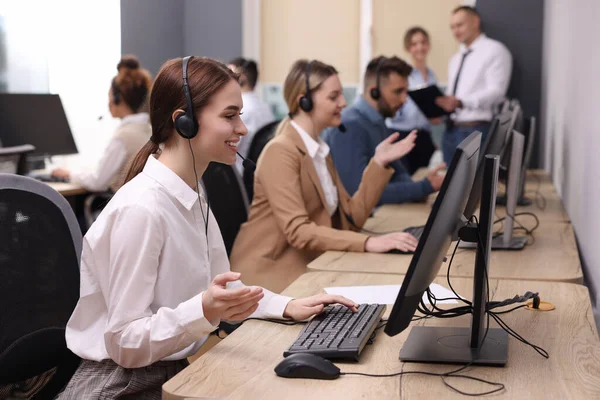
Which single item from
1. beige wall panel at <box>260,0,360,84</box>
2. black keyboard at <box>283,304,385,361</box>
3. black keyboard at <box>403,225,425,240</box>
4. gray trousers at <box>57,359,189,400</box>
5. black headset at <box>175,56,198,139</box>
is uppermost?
beige wall panel at <box>260,0,360,84</box>

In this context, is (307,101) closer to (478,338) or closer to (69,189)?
A: (478,338)

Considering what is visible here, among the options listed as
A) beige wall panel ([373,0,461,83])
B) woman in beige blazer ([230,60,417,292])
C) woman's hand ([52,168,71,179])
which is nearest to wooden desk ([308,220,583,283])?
woman in beige blazer ([230,60,417,292])

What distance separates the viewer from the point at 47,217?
1.59 m

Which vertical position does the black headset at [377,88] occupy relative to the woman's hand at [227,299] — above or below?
above

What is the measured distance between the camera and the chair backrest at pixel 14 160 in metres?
3.47

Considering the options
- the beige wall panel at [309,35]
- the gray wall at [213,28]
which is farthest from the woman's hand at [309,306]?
the gray wall at [213,28]

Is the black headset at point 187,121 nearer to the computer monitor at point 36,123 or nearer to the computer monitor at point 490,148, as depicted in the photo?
the computer monitor at point 490,148

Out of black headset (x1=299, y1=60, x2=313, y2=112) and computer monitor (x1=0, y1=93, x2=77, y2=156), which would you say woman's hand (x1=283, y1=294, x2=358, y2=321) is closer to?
black headset (x1=299, y1=60, x2=313, y2=112)

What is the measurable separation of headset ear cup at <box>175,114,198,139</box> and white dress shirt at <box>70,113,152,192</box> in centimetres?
254

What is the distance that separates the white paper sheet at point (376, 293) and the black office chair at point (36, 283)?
61cm

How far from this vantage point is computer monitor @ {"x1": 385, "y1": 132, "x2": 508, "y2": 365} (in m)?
1.18

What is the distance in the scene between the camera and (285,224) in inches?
95.0

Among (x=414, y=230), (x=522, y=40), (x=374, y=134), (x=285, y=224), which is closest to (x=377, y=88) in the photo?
(x=374, y=134)

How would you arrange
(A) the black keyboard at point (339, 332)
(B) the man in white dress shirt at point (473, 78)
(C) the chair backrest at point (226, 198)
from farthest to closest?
(B) the man in white dress shirt at point (473, 78) < (C) the chair backrest at point (226, 198) < (A) the black keyboard at point (339, 332)
